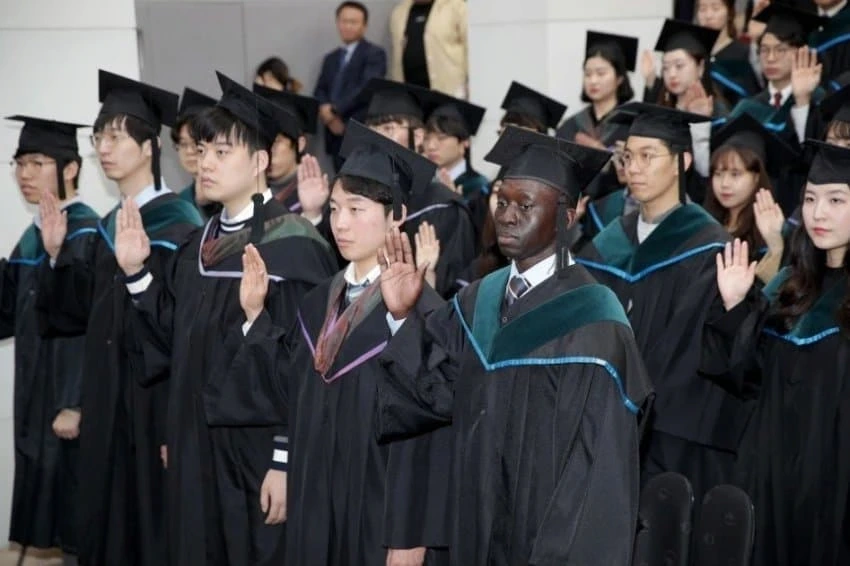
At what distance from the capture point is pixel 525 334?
4.32 metres

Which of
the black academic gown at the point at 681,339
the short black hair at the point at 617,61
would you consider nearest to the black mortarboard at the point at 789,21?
the short black hair at the point at 617,61

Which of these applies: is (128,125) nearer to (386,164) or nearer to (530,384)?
(386,164)

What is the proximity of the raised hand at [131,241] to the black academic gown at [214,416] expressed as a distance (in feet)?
0.78

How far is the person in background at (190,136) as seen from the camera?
7.48 metres

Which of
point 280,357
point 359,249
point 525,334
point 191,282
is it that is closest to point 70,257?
point 191,282

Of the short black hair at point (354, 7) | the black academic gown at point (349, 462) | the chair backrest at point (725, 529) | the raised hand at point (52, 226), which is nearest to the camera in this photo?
the chair backrest at point (725, 529)

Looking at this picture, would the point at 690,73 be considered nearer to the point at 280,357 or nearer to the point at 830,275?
the point at 830,275

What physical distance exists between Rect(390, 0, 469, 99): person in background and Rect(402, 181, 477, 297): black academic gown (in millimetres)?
3580

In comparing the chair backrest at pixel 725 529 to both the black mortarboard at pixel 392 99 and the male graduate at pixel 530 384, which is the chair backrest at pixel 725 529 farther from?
the black mortarboard at pixel 392 99

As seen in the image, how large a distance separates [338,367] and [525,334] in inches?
37.7

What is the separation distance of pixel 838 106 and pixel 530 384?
110 inches

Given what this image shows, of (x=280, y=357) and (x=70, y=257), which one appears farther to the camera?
(x=70, y=257)

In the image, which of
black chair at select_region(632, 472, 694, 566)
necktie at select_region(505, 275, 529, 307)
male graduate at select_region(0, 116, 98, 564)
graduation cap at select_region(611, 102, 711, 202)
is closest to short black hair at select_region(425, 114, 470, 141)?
male graduate at select_region(0, 116, 98, 564)

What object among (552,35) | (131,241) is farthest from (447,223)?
(552,35)
